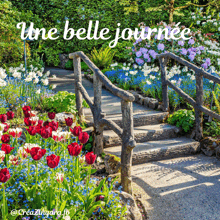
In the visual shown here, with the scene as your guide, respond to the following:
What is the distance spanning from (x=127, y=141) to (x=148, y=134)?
1693mm

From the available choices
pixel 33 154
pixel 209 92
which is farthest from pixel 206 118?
pixel 33 154

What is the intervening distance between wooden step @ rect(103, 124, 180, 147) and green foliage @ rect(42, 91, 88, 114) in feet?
2.60

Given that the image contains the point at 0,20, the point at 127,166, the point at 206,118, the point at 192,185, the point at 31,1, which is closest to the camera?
the point at 127,166

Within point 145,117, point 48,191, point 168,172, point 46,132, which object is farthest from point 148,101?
point 48,191

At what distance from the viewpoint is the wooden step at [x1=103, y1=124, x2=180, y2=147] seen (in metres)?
4.47

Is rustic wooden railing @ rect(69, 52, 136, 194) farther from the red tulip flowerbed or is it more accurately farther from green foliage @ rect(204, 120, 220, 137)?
green foliage @ rect(204, 120, 220, 137)

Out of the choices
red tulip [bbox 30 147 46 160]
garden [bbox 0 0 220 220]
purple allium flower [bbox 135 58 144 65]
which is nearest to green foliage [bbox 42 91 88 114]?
garden [bbox 0 0 220 220]

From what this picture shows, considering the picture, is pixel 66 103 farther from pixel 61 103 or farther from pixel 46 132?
pixel 46 132

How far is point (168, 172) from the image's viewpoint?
402cm

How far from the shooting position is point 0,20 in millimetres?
6594

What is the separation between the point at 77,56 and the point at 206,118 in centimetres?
278

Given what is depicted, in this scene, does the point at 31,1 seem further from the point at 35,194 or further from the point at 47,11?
the point at 35,194

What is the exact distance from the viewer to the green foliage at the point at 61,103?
4.82 metres

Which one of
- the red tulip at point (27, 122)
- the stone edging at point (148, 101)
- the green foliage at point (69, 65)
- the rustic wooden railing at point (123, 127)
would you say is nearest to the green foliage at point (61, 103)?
the rustic wooden railing at point (123, 127)
